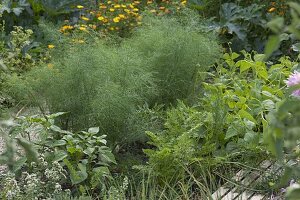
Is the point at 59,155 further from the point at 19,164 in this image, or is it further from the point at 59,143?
the point at 19,164

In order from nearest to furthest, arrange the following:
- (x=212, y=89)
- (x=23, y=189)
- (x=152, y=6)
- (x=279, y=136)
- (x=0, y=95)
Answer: (x=279, y=136) < (x=23, y=189) < (x=212, y=89) < (x=0, y=95) < (x=152, y=6)

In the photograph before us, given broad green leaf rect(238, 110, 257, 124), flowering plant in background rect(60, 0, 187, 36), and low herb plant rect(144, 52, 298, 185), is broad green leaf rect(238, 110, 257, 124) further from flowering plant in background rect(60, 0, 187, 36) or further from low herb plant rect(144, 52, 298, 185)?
flowering plant in background rect(60, 0, 187, 36)

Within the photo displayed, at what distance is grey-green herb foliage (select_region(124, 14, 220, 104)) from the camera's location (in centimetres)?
496

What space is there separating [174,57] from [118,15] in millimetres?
2029

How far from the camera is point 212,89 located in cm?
455

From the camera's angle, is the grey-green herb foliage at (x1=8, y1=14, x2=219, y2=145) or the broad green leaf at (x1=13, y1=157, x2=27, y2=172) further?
the grey-green herb foliage at (x1=8, y1=14, x2=219, y2=145)

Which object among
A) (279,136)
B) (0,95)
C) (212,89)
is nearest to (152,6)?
(0,95)

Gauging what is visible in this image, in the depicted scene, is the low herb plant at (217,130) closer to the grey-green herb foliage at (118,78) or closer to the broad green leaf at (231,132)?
the broad green leaf at (231,132)

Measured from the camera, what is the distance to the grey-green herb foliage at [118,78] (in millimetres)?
4289

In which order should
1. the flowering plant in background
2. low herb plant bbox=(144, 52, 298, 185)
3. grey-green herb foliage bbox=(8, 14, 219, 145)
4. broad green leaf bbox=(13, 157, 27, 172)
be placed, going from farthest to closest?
1. the flowering plant in background
2. grey-green herb foliage bbox=(8, 14, 219, 145)
3. low herb plant bbox=(144, 52, 298, 185)
4. broad green leaf bbox=(13, 157, 27, 172)

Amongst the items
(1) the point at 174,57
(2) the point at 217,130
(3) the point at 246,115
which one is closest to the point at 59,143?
(2) the point at 217,130

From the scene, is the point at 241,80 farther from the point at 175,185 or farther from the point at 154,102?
the point at 175,185

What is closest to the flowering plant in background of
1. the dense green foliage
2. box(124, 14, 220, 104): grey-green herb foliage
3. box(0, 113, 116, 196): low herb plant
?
the dense green foliage

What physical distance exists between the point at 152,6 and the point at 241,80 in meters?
2.20
